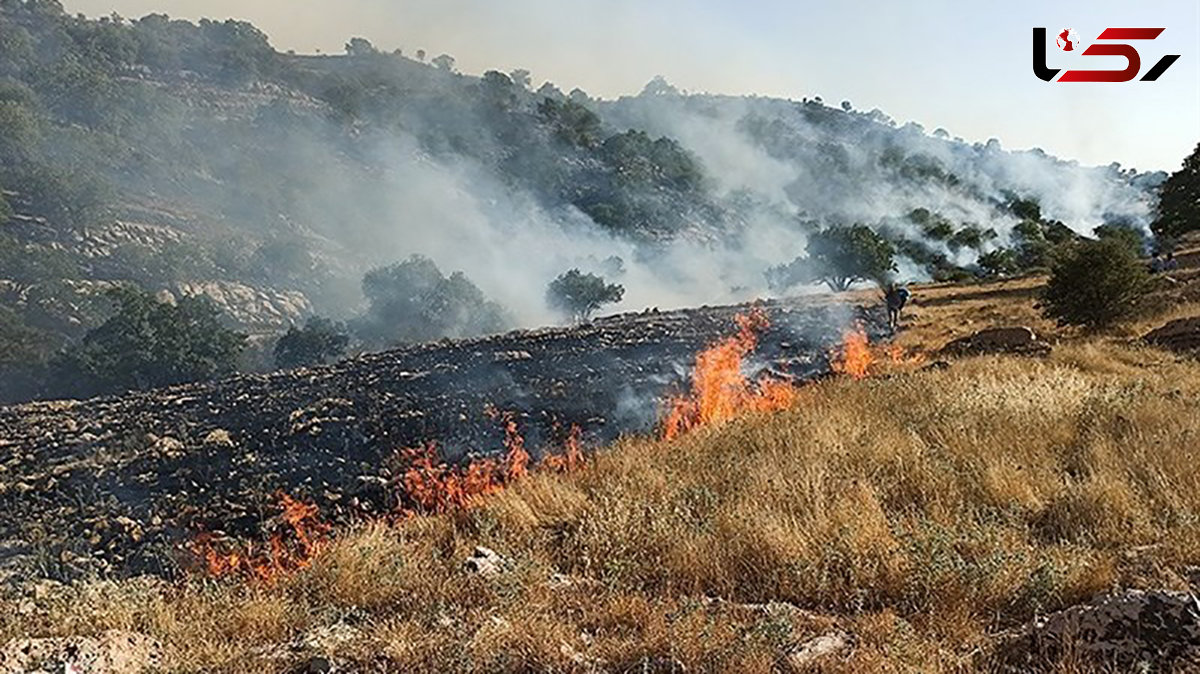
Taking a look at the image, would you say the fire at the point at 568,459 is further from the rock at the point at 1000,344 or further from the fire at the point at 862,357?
the rock at the point at 1000,344

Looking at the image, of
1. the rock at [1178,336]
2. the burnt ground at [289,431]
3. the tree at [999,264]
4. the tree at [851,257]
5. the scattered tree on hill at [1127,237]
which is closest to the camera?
the burnt ground at [289,431]

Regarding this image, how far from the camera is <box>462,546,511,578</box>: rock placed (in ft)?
16.1

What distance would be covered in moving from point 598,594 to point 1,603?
3.81m

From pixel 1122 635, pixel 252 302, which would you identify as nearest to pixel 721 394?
pixel 1122 635

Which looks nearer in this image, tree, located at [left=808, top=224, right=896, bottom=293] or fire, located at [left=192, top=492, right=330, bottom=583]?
fire, located at [left=192, top=492, right=330, bottom=583]

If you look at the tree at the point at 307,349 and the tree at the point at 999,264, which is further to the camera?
the tree at the point at 999,264

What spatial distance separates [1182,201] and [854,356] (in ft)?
99.5

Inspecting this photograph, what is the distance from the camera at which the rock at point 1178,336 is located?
12.6 m

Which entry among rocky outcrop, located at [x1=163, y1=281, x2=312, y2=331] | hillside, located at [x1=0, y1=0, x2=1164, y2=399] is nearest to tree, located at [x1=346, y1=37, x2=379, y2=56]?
hillside, located at [x1=0, y1=0, x2=1164, y2=399]

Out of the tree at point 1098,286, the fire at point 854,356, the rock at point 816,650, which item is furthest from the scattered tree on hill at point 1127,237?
the rock at point 816,650

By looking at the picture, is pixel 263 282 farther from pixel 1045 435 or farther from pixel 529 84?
pixel 529 84

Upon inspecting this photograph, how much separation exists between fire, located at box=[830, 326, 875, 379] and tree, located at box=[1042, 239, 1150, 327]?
14.9ft

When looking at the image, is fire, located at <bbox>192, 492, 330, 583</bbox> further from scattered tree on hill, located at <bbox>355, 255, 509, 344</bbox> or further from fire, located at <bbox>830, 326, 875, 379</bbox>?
scattered tree on hill, located at <bbox>355, 255, 509, 344</bbox>

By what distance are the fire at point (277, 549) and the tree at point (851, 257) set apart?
36.6 metres
